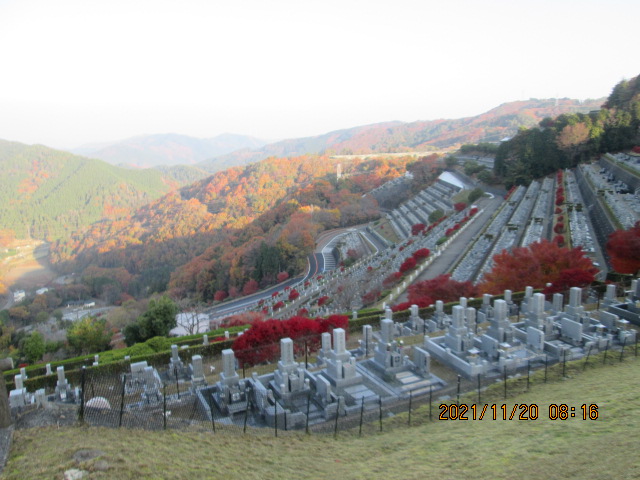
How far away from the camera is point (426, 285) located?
68.7ft

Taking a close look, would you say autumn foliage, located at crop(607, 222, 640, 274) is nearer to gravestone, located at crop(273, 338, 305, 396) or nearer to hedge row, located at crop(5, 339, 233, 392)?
gravestone, located at crop(273, 338, 305, 396)

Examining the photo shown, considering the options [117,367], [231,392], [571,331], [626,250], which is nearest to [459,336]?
[571,331]

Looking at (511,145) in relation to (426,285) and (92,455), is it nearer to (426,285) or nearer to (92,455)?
(426,285)

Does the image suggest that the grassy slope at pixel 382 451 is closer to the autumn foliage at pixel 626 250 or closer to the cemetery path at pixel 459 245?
the autumn foliage at pixel 626 250

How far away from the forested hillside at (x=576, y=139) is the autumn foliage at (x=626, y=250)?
22.7m

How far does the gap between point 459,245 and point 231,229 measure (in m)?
55.2

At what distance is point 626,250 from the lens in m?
17.5

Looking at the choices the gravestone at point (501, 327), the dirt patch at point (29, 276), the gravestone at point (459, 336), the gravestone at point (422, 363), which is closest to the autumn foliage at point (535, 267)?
the gravestone at point (501, 327)

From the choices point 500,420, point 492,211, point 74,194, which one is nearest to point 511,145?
point 492,211

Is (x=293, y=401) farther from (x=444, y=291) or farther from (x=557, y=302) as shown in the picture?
(x=444, y=291)

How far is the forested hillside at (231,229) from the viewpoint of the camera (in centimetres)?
4716

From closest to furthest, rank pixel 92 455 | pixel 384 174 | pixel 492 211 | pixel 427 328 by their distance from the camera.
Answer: pixel 92 455 → pixel 427 328 → pixel 492 211 → pixel 384 174

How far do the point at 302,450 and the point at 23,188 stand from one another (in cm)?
18770

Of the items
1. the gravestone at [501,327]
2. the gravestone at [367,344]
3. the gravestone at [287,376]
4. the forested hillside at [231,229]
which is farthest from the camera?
the forested hillside at [231,229]
